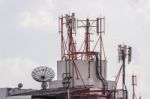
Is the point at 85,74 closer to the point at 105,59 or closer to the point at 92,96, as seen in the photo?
the point at 105,59

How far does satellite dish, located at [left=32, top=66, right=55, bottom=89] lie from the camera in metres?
78.8

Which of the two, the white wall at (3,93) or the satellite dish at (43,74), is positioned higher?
the satellite dish at (43,74)

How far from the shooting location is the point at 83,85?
2955 inches

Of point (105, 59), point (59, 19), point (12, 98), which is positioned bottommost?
point (12, 98)

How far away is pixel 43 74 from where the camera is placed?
79.2m

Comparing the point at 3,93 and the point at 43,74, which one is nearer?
the point at 43,74

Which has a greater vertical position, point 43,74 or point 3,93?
point 43,74

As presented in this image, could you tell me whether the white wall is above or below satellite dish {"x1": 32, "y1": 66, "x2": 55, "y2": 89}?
below

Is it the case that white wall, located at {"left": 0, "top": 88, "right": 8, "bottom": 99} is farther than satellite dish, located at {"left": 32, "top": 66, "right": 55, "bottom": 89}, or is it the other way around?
white wall, located at {"left": 0, "top": 88, "right": 8, "bottom": 99}

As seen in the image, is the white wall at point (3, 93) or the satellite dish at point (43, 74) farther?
the white wall at point (3, 93)

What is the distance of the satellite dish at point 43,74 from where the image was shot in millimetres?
78844

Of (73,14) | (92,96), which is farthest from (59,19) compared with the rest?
(92,96)

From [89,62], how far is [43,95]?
7742mm

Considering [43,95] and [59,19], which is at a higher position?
[59,19]
